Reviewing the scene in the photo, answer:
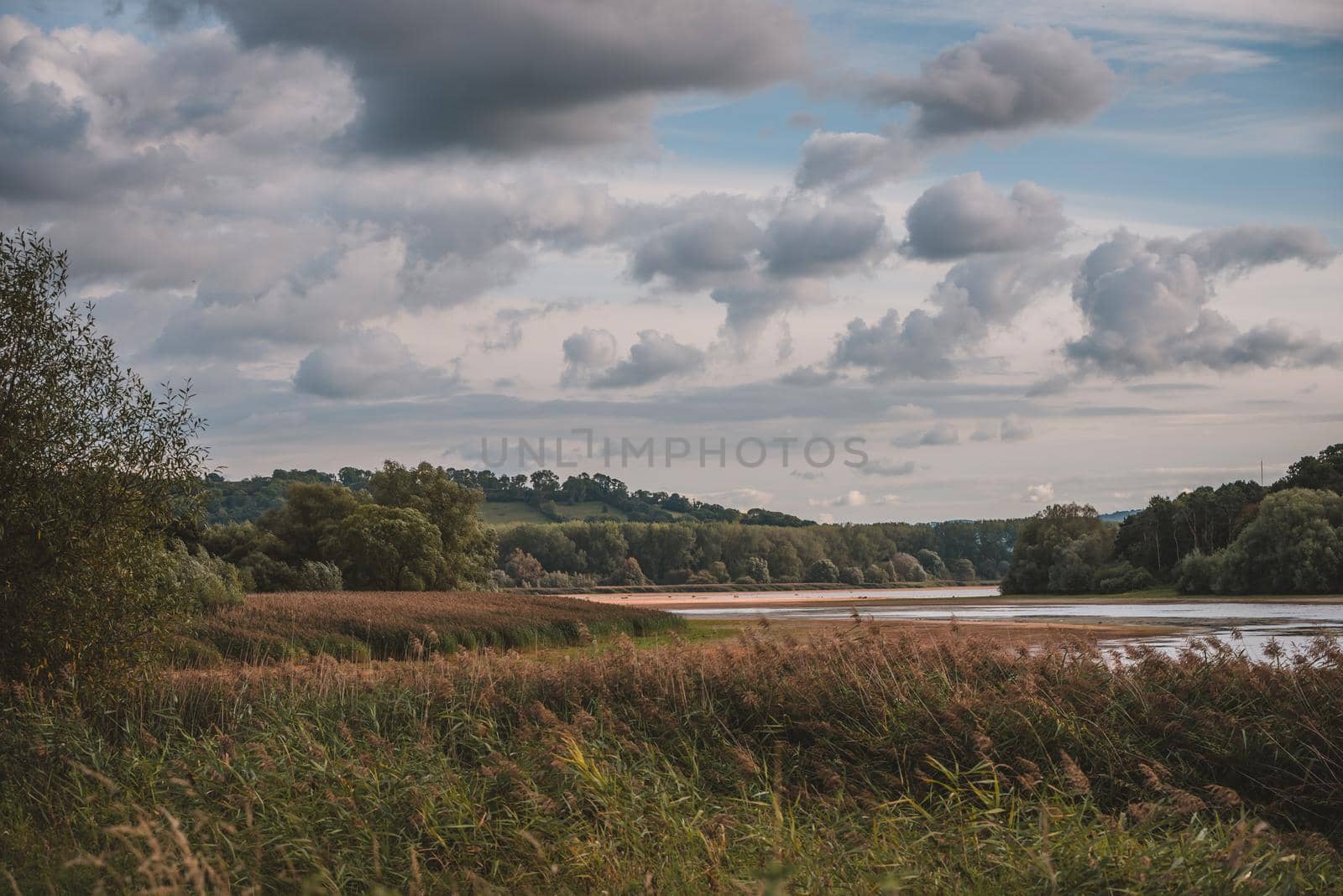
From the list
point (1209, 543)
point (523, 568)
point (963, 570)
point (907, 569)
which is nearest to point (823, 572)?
point (907, 569)

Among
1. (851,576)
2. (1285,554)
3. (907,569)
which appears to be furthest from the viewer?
(907,569)

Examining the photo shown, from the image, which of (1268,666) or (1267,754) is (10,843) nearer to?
(1267,754)

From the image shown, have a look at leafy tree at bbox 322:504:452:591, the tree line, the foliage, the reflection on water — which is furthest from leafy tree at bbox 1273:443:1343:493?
leafy tree at bbox 322:504:452:591

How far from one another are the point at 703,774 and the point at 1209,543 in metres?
84.2

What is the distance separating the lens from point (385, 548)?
55781mm

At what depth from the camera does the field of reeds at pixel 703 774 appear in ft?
27.9

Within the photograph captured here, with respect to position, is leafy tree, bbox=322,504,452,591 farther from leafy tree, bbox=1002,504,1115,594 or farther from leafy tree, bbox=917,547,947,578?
leafy tree, bbox=917,547,947,578

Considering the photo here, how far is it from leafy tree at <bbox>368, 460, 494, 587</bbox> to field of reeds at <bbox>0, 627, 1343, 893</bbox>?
48890 mm

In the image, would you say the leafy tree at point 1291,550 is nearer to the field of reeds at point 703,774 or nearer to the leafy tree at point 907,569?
the field of reeds at point 703,774

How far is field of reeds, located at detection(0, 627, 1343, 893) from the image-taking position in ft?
27.9

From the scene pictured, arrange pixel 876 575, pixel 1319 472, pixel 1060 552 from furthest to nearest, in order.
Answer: pixel 876 575
pixel 1060 552
pixel 1319 472

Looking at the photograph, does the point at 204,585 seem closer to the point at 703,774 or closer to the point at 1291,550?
the point at 703,774

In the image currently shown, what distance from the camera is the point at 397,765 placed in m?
11.5

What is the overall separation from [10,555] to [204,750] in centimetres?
582
